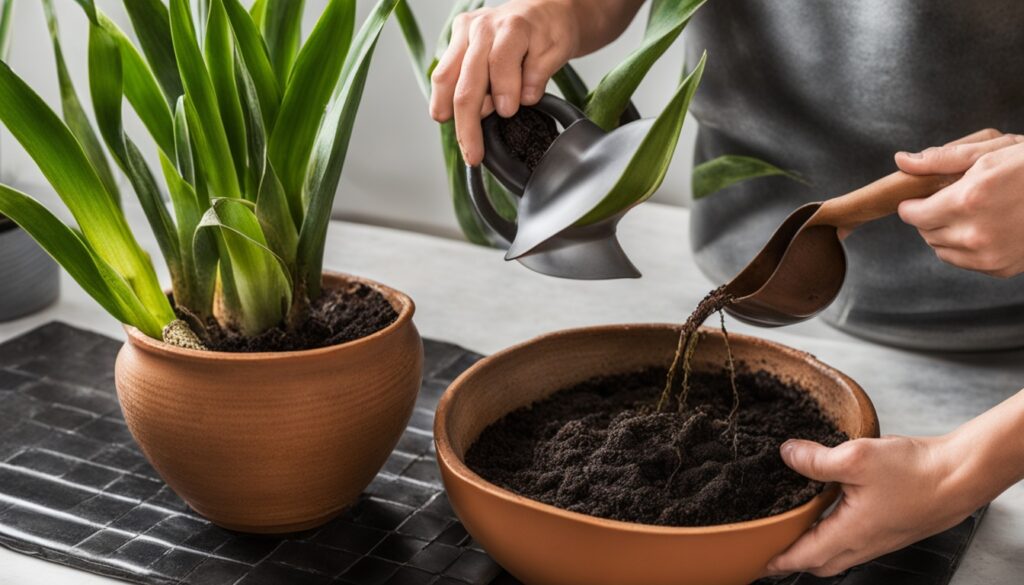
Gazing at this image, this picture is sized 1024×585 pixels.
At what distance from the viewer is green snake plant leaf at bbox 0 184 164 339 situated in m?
0.70

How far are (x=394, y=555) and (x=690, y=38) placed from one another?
59 centimetres

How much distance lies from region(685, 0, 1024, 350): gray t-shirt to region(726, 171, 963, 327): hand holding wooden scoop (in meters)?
0.27

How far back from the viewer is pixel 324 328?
2.62 feet

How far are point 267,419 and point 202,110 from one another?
0.20m

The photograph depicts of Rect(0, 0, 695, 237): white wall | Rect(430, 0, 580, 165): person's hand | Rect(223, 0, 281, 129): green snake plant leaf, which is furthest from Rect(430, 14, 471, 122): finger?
Rect(0, 0, 695, 237): white wall

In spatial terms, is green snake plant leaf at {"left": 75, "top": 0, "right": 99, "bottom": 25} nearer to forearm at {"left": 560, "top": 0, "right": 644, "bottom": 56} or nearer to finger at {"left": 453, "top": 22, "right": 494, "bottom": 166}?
finger at {"left": 453, "top": 22, "right": 494, "bottom": 166}

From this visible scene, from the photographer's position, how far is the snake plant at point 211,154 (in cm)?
72

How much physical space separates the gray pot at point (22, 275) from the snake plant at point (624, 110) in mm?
421

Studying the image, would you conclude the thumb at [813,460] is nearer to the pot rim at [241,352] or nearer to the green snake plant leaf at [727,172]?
the pot rim at [241,352]

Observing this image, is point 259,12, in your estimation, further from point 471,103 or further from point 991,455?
point 991,455

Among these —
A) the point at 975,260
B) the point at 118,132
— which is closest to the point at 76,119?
the point at 118,132

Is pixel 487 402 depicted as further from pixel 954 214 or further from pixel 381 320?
pixel 954 214

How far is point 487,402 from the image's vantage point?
78 cm

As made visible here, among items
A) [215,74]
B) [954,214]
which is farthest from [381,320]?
[954,214]
